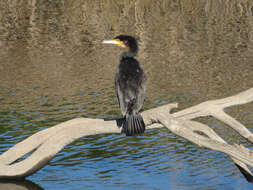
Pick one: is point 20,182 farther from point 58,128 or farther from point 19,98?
point 19,98

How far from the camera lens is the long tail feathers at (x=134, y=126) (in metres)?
7.74

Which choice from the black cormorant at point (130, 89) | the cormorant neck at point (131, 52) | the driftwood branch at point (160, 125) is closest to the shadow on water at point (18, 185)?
the driftwood branch at point (160, 125)

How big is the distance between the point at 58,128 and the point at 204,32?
861 inches

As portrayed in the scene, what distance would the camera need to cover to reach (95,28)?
1228 inches

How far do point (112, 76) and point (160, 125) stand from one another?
37.9 feet

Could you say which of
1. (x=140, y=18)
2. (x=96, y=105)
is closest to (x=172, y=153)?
(x=96, y=105)

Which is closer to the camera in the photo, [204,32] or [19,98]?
[19,98]

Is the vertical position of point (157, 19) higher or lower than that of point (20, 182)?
higher

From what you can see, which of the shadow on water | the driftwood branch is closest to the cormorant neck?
the driftwood branch

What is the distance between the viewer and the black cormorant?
7777 mm

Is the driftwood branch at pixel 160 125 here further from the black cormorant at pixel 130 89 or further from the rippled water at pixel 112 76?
the rippled water at pixel 112 76

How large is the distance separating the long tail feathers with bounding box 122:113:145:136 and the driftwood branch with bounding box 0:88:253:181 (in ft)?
0.37

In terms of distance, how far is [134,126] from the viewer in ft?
25.4

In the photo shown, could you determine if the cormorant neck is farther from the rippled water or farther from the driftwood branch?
the rippled water
